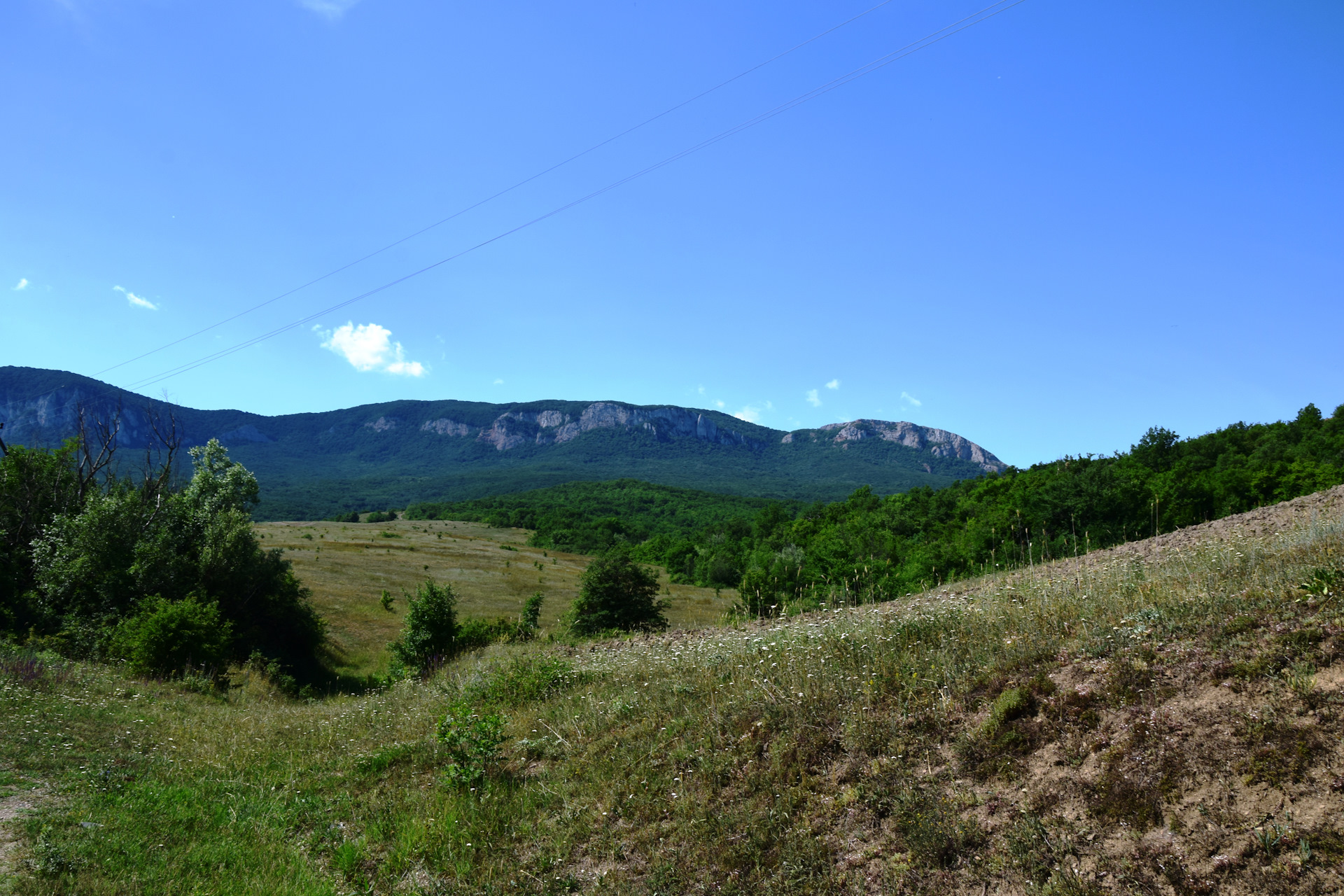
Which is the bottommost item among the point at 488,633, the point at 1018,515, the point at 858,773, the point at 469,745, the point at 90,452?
the point at 488,633

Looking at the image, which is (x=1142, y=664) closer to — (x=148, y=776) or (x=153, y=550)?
(x=148, y=776)

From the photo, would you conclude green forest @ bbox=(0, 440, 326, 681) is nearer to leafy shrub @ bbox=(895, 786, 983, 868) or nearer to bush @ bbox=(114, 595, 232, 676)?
bush @ bbox=(114, 595, 232, 676)

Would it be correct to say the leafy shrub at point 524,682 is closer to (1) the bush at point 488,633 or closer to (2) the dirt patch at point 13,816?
(2) the dirt patch at point 13,816

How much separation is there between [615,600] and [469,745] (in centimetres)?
1797

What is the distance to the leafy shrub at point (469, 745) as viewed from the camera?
6.52 meters

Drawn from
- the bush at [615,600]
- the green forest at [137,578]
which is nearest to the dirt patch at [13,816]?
the green forest at [137,578]

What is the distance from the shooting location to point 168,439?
31297mm

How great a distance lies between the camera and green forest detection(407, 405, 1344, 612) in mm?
26312

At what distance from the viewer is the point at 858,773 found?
16.1 ft

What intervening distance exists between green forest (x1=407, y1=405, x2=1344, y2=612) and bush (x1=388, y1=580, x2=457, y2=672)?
27.7 ft

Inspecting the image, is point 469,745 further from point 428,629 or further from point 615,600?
point 615,600

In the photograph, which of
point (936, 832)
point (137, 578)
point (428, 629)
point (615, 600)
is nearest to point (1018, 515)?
point (936, 832)

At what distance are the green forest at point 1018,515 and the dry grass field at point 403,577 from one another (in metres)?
5.05

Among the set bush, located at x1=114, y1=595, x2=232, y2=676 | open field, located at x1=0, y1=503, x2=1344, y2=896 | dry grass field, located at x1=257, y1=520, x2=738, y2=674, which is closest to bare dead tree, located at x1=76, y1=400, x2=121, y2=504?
dry grass field, located at x1=257, y1=520, x2=738, y2=674
